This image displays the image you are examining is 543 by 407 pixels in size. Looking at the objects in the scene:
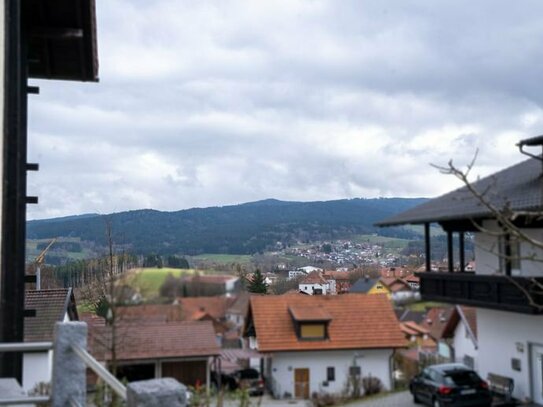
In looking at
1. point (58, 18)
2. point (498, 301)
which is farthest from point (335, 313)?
point (58, 18)

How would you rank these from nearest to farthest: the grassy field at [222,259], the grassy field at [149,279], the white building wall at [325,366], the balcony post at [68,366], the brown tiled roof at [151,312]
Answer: the balcony post at [68,366]
the grassy field at [149,279]
the brown tiled roof at [151,312]
the grassy field at [222,259]
the white building wall at [325,366]

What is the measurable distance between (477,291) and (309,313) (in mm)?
2878

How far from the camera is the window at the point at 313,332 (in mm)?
5645

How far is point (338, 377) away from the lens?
18.2 ft

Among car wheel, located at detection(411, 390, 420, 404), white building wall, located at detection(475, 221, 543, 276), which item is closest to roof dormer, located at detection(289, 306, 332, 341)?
car wheel, located at detection(411, 390, 420, 404)

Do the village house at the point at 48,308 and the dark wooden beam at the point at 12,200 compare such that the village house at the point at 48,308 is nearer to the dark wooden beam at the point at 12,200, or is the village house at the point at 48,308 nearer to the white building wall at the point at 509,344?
the dark wooden beam at the point at 12,200

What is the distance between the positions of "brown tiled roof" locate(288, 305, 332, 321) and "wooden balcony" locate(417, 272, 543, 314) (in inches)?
44.0

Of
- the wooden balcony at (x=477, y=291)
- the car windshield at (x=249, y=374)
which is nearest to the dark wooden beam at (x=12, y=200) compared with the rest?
the car windshield at (x=249, y=374)

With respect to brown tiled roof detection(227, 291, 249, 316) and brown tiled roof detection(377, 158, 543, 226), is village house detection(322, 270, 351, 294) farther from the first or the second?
brown tiled roof detection(227, 291, 249, 316)

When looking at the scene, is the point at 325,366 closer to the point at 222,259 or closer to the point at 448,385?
the point at 448,385

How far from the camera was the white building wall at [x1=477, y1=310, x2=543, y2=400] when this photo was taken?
5130 mm

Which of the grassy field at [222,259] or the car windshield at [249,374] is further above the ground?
the grassy field at [222,259]

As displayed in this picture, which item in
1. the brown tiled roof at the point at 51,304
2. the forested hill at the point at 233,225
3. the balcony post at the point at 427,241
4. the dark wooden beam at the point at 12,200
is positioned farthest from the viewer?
the brown tiled roof at the point at 51,304

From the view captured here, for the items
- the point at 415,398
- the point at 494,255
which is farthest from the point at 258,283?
the point at 494,255
